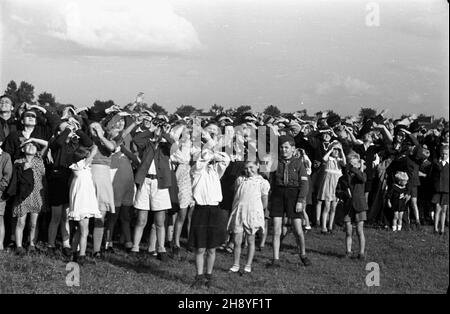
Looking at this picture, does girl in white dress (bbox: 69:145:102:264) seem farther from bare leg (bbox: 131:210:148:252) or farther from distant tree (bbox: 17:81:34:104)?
distant tree (bbox: 17:81:34:104)

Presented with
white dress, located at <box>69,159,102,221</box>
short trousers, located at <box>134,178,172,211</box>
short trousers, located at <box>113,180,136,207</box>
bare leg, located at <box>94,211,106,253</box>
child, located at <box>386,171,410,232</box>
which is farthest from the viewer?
child, located at <box>386,171,410,232</box>

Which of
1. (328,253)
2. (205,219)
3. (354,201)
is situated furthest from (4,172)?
(354,201)

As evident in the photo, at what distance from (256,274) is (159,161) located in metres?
2.14

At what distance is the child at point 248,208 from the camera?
775 centimetres

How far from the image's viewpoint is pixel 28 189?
8.02 m

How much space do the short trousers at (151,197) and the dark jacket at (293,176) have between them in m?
1.66

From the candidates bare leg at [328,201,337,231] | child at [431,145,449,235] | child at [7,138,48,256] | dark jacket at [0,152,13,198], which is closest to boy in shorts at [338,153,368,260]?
bare leg at [328,201,337,231]

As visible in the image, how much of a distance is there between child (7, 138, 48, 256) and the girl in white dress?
0.70m

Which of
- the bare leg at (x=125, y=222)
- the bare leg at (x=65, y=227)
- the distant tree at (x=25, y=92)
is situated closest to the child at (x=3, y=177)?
the bare leg at (x=65, y=227)

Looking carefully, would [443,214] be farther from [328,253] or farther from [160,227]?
[160,227]

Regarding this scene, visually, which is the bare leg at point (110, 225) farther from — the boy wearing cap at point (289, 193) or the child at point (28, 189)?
the boy wearing cap at point (289, 193)

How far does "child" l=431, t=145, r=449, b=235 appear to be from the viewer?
1094cm
